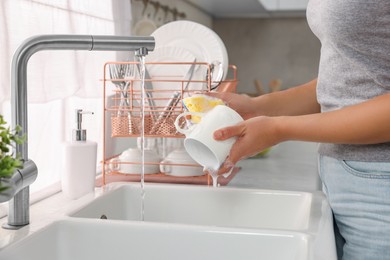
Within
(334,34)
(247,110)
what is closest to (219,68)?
(247,110)

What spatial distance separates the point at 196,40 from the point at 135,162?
41 cm

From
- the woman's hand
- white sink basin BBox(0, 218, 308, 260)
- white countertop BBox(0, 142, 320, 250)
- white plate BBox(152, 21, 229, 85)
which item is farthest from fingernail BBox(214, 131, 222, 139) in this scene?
white plate BBox(152, 21, 229, 85)

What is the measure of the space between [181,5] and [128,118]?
174 centimetres

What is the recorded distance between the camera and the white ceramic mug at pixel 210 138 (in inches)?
38.9

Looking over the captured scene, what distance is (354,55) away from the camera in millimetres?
979

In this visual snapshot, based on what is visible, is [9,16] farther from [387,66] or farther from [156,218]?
[387,66]

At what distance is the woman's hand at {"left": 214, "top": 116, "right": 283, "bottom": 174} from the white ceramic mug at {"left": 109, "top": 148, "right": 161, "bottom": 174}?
503 millimetres

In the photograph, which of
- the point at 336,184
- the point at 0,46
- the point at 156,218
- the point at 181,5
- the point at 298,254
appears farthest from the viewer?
the point at 181,5

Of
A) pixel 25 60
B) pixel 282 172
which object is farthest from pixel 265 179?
pixel 25 60

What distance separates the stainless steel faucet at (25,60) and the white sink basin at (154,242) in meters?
0.06

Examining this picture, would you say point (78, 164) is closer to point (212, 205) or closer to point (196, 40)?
point (212, 205)

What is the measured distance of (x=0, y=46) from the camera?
3.77 ft

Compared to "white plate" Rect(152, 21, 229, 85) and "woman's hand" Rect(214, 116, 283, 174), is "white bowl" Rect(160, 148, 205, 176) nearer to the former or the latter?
"white plate" Rect(152, 21, 229, 85)

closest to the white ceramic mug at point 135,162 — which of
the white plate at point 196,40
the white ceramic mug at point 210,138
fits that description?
the white plate at point 196,40
